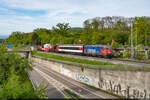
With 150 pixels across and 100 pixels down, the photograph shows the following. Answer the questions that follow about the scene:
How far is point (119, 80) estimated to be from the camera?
71.6 feet

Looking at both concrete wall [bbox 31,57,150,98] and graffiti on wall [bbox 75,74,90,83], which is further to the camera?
graffiti on wall [bbox 75,74,90,83]

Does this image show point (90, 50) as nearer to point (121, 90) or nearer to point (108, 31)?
point (121, 90)

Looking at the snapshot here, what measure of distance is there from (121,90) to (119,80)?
60.6 inches

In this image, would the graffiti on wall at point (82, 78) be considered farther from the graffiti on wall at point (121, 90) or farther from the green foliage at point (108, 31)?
the green foliage at point (108, 31)

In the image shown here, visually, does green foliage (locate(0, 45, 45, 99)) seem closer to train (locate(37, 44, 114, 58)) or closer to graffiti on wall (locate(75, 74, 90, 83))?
graffiti on wall (locate(75, 74, 90, 83))

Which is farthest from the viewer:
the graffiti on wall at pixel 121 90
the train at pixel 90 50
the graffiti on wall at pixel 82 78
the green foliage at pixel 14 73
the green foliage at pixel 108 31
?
the green foliage at pixel 108 31

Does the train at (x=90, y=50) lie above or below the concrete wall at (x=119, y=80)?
above

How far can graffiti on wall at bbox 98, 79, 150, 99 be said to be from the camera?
18.8 m

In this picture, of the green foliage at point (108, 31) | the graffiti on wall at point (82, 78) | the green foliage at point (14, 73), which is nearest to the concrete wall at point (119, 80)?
the graffiti on wall at point (82, 78)

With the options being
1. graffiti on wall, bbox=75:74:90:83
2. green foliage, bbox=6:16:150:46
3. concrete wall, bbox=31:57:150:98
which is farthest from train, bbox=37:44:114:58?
green foliage, bbox=6:16:150:46

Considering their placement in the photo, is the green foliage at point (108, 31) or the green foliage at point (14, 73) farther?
the green foliage at point (108, 31)

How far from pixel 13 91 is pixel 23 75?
5.51 m

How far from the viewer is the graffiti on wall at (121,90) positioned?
18817 millimetres

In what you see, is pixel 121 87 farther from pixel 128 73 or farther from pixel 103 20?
pixel 103 20
